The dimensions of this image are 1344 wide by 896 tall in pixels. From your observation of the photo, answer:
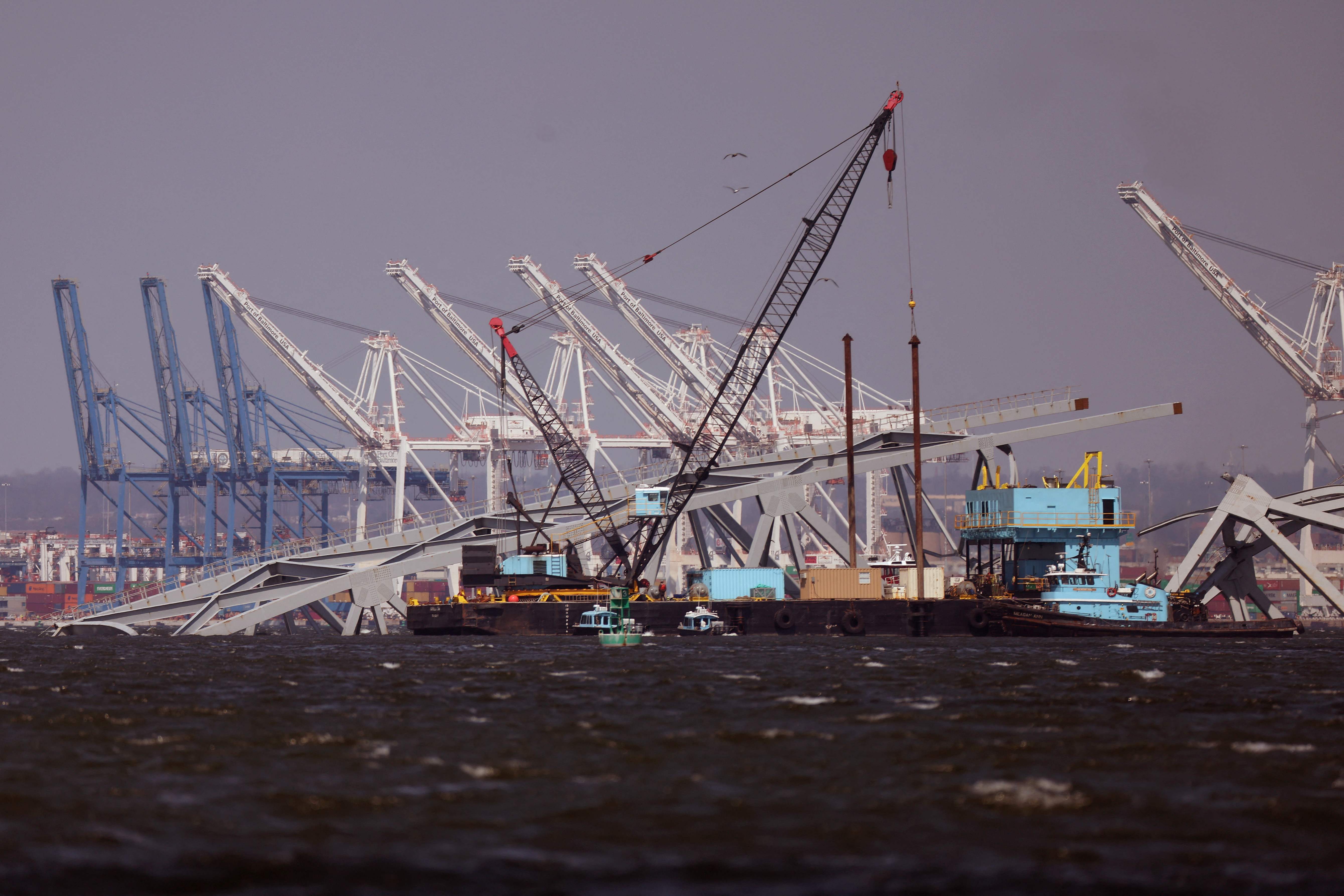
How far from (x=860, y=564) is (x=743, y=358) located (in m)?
24.4

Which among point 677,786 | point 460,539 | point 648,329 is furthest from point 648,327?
point 677,786

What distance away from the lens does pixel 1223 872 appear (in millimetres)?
17984

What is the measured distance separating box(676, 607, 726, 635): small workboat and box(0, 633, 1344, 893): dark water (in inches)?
1791

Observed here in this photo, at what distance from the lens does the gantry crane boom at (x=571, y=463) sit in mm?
110250

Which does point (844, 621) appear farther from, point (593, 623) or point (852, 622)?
point (593, 623)

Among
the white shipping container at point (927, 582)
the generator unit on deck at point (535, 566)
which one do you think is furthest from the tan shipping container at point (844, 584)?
the generator unit on deck at point (535, 566)

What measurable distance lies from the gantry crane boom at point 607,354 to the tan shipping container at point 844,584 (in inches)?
2241

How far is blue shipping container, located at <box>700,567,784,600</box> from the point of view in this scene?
10000 cm

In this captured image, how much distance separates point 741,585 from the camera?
100m

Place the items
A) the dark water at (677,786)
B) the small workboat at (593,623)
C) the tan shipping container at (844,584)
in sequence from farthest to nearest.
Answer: the tan shipping container at (844,584)
the small workboat at (593,623)
the dark water at (677,786)

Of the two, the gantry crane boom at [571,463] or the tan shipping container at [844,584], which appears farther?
the gantry crane boom at [571,463]

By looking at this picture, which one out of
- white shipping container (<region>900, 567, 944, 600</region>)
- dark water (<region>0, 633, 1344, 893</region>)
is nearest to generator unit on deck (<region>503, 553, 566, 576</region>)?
white shipping container (<region>900, 567, 944, 600</region>)

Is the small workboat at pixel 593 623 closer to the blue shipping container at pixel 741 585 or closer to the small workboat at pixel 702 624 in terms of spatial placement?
the small workboat at pixel 702 624

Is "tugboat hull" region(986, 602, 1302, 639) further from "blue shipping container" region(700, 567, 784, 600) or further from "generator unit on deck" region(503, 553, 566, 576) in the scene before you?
"generator unit on deck" region(503, 553, 566, 576)
